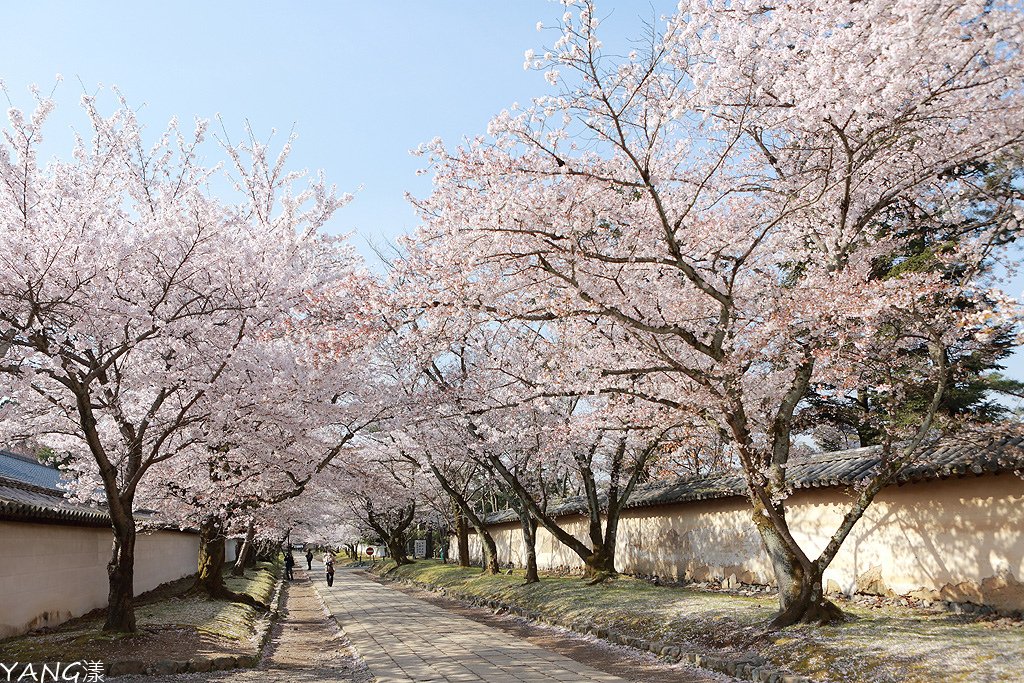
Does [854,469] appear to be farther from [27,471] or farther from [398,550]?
[398,550]

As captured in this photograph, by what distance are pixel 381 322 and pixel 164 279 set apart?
3.27 metres

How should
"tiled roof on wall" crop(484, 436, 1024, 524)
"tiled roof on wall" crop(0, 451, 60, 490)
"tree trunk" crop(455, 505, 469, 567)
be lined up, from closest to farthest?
"tiled roof on wall" crop(484, 436, 1024, 524) → "tiled roof on wall" crop(0, 451, 60, 490) → "tree trunk" crop(455, 505, 469, 567)

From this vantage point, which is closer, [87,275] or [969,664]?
[969,664]

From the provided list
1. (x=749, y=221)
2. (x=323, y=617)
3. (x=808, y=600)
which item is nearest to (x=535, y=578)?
(x=323, y=617)

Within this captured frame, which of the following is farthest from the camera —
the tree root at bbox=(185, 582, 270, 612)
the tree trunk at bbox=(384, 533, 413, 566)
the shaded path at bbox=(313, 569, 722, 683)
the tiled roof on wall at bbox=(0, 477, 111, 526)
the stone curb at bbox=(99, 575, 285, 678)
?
the tree trunk at bbox=(384, 533, 413, 566)

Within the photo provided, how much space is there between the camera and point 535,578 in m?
23.3

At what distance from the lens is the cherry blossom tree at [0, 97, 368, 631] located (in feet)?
31.8

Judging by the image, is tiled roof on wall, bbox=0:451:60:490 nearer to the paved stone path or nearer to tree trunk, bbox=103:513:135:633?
tree trunk, bbox=103:513:135:633

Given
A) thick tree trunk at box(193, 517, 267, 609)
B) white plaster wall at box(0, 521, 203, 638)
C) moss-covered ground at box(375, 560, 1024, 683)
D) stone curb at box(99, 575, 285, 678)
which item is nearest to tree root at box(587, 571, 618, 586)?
moss-covered ground at box(375, 560, 1024, 683)

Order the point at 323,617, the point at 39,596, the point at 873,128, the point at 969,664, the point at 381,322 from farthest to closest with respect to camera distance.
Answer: the point at 323,617, the point at 39,596, the point at 381,322, the point at 873,128, the point at 969,664

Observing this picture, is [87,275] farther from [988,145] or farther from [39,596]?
[988,145]

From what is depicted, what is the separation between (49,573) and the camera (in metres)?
14.8

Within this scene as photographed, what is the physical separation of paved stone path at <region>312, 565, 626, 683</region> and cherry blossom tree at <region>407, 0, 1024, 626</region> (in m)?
3.68

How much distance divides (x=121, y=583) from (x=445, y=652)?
5412 millimetres
